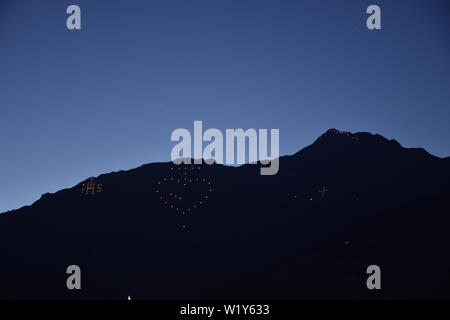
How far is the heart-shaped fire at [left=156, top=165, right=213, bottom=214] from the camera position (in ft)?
290

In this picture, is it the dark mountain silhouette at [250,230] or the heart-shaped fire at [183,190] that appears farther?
the heart-shaped fire at [183,190]

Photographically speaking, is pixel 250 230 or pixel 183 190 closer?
pixel 250 230

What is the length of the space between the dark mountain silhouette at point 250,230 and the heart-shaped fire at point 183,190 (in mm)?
358

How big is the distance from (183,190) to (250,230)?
2313 centimetres

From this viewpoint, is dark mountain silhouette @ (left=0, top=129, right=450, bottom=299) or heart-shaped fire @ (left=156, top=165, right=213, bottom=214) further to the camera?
heart-shaped fire @ (left=156, top=165, right=213, bottom=214)

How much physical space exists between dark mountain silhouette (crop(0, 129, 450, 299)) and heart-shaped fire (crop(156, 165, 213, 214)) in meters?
0.36

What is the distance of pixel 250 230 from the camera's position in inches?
3031

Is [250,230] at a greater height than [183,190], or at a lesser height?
lesser

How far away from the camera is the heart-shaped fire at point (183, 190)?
88.4 meters
